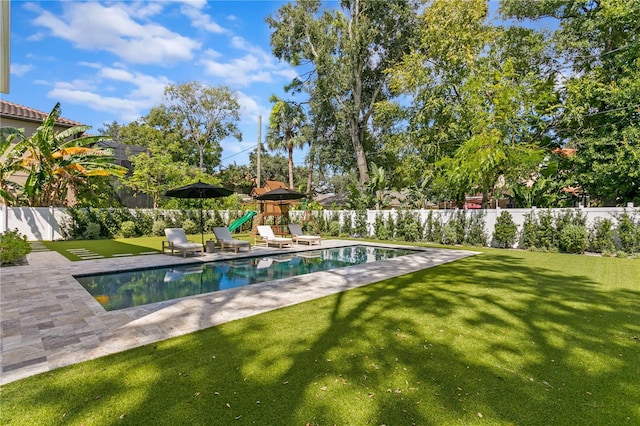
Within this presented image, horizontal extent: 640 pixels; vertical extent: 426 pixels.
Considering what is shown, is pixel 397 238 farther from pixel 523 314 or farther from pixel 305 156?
pixel 305 156

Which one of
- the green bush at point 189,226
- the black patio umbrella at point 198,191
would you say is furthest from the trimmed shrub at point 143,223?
the black patio umbrella at point 198,191

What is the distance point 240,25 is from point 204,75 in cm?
2075

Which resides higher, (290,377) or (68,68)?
(68,68)

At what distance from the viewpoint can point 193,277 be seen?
28.7 ft

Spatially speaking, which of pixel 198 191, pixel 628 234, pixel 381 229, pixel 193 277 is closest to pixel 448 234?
pixel 381 229

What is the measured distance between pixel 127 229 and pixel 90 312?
50.1 feet

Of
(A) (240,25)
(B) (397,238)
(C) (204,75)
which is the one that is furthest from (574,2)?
(C) (204,75)

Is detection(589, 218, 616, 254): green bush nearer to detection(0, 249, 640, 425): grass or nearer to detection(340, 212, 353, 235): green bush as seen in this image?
detection(0, 249, 640, 425): grass

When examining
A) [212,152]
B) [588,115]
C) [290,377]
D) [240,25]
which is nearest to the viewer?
[290,377]

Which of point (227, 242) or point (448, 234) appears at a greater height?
point (448, 234)

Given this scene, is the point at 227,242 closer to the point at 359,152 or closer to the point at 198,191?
the point at 198,191

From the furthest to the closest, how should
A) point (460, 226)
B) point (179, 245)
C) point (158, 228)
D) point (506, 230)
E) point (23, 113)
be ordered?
1. point (158, 228)
2. point (23, 113)
3. point (460, 226)
4. point (506, 230)
5. point (179, 245)

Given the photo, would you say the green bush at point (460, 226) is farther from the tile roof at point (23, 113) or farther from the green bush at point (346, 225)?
the tile roof at point (23, 113)

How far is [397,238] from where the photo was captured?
726 inches
